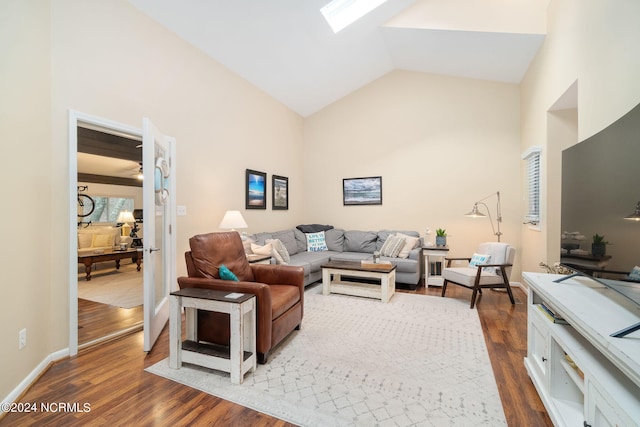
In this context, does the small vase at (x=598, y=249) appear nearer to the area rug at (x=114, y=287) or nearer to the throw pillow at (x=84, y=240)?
the area rug at (x=114, y=287)

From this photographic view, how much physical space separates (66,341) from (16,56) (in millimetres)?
2099

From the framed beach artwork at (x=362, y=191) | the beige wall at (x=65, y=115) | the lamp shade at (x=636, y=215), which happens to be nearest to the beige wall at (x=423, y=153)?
the framed beach artwork at (x=362, y=191)

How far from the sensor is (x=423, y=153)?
17.5ft

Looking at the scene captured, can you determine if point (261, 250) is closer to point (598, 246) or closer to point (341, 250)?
point (341, 250)

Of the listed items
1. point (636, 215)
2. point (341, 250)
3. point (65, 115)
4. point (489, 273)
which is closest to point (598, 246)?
point (636, 215)

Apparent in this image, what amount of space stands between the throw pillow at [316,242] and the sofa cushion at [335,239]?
0.25 feet

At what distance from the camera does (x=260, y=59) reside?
4.18 m

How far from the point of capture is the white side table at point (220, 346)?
2.01 meters

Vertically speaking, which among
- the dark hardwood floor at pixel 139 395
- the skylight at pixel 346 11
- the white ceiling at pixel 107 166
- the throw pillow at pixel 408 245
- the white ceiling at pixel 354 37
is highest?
A: the skylight at pixel 346 11

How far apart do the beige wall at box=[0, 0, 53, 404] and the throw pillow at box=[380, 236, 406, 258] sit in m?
3.97

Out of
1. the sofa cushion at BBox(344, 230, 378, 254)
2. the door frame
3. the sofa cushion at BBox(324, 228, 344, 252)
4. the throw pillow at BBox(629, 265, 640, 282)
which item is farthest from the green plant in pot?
the door frame

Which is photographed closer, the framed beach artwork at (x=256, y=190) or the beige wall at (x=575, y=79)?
the beige wall at (x=575, y=79)

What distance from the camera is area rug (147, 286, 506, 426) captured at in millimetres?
1728

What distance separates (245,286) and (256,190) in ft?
9.35
